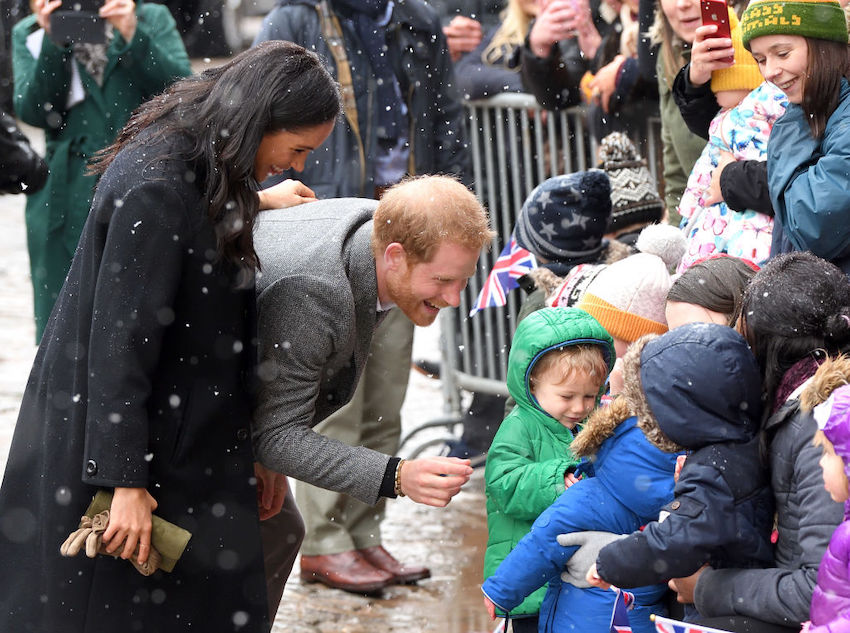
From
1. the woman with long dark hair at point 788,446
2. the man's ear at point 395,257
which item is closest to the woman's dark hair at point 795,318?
the woman with long dark hair at point 788,446

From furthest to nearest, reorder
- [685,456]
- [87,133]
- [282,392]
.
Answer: [87,133]
[282,392]
[685,456]

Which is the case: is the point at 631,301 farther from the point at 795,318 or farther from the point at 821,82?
the point at 795,318

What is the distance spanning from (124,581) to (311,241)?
1029mm

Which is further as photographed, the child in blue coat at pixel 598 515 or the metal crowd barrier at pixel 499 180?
the metal crowd barrier at pixel 499 180

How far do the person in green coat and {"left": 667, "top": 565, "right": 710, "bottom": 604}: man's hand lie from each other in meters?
4.57

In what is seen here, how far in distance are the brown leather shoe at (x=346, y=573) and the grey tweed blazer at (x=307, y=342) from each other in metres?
2.08

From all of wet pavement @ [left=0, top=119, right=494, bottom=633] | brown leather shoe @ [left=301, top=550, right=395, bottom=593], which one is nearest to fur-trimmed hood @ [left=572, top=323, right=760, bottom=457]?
wet pavement @ [left=0, top=119, right=494, bottom=633]

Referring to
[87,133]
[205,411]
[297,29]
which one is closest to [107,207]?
[205,411]

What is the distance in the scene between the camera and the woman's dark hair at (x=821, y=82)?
3764 mm

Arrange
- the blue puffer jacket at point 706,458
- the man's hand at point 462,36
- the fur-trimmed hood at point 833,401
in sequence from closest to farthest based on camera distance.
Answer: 1. the fur-trimmed hood at point 833,401
2. the blue puffer jacket at point 706,458
3. the man's hand at point 462,36

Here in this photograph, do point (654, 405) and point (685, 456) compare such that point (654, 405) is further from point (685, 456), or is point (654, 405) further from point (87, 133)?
point (87, 133)

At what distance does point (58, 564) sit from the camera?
138 inches

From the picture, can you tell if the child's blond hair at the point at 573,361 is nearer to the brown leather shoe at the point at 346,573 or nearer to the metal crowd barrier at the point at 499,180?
the brown leather shoe at the point at 346,573

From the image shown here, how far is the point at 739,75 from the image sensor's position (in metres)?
4.54
